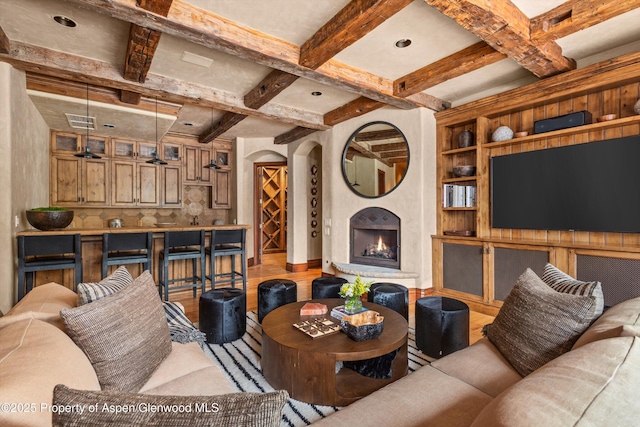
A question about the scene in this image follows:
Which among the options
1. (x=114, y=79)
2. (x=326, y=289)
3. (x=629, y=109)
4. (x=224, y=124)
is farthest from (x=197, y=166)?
(x=629, y=109)

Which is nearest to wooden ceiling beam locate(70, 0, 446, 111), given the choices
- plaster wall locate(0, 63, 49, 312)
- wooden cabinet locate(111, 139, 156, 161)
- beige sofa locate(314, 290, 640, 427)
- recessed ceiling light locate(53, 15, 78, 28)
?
recessed ceiling light locate(53, 15, 78, 28)

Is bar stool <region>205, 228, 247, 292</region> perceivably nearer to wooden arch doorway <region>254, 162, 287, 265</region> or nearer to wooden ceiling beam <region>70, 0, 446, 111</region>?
wooden ceiling beam <region>70, 0, 446, 111</region>

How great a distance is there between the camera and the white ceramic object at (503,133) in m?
3.46

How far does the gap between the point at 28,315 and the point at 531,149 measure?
Result: 4.13 m

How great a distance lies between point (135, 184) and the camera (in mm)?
5566

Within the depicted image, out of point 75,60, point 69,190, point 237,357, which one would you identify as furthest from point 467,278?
point 69,190

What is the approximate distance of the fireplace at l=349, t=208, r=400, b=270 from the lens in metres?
4.40

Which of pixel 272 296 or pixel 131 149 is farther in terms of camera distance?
pixel 131 149

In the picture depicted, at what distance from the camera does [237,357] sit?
250 centimetres

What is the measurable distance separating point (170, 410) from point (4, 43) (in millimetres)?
3515

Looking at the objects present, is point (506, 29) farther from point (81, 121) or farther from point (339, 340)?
point (81, 121)

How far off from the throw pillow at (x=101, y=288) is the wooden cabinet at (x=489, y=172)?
345 centimetres

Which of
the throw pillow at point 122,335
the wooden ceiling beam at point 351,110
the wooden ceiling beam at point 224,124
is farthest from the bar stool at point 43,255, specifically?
the wooden ceiling beam at point 351,110

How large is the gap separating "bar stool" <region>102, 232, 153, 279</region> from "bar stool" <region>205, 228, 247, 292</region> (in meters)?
0.76
